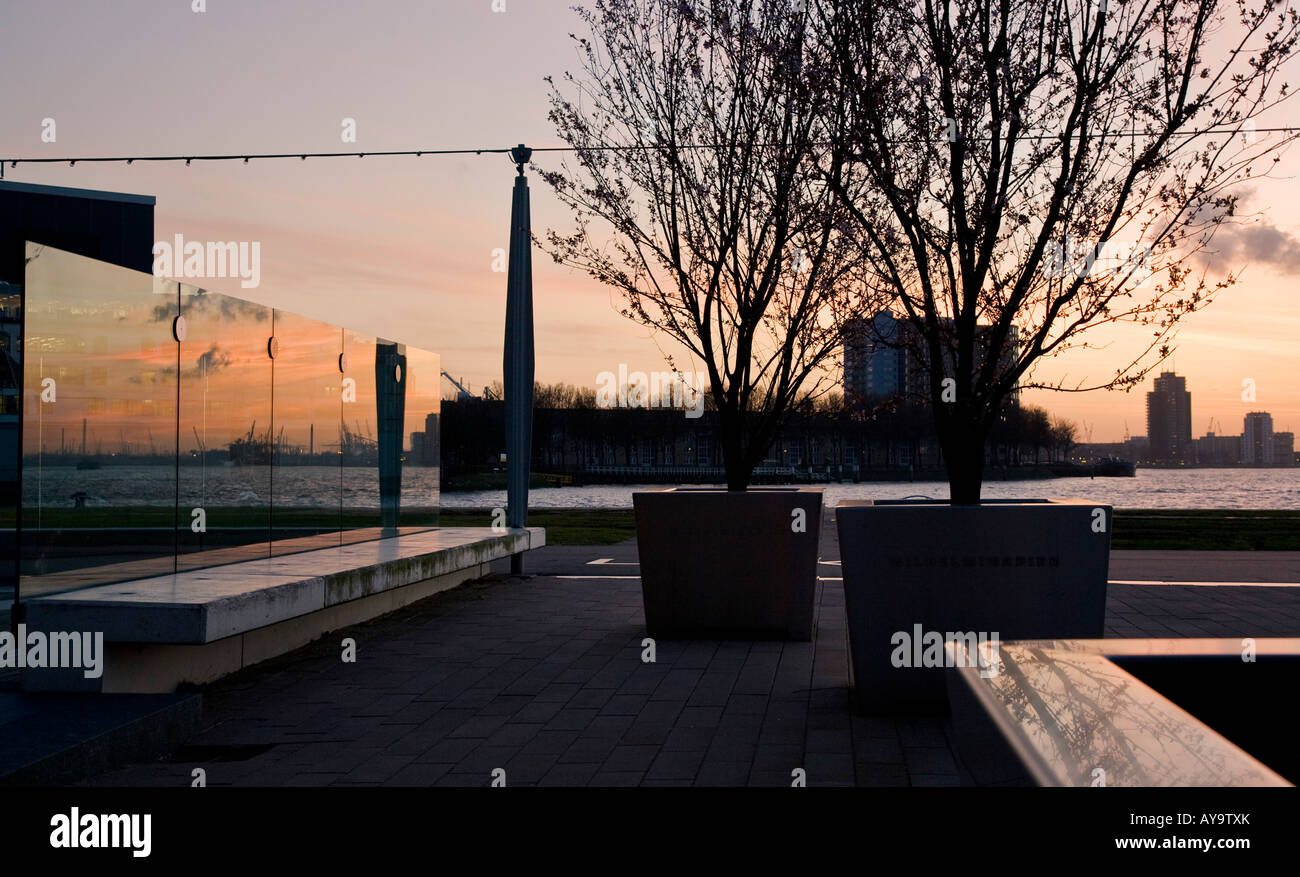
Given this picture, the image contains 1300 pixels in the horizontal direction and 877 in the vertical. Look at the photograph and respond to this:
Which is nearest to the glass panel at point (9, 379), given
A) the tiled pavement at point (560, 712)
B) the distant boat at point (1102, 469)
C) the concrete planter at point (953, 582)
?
the tiled pavement at point (560, 712)

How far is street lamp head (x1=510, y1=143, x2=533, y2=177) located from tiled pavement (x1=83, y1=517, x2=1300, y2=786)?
18.6 ft

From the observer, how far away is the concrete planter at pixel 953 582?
498cm

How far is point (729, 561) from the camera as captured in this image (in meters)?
7.20

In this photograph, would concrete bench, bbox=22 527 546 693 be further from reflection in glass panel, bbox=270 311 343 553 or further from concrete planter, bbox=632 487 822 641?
concrete planter, bbox=632 487 822 641

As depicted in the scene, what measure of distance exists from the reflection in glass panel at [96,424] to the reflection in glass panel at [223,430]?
18 centimetres

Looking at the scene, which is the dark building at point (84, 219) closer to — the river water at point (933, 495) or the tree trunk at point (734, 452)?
the river water at point (933, 495)

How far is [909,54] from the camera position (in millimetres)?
6180

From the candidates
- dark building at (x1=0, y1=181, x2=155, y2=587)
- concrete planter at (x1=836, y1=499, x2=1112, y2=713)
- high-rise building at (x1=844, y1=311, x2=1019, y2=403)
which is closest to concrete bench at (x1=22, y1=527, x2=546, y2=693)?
concrete planter at (x1=836, y1=499, x2=1112, y2=713)

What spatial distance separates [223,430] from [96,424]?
134cm

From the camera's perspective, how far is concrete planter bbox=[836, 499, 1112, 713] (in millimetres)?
4984

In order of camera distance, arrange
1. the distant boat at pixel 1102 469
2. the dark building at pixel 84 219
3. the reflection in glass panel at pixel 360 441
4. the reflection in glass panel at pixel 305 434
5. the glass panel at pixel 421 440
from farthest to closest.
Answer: the distant boat at pixel 1102 469, the dark building at pixel 84 219, the glass panel at pixel 421 440, the reflection in glass panel at pixel 360 441, the reflection in glass panel at pixel 305 434
